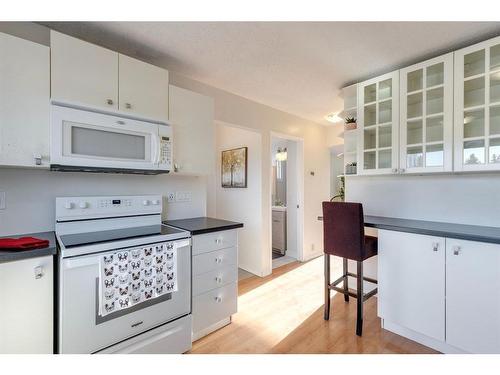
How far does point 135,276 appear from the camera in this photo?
1.47 m

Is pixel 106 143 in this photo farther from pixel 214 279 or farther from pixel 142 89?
pixel 214 279

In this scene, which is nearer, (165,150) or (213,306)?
(165,150)

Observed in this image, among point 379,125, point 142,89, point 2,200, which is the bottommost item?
point 2,200

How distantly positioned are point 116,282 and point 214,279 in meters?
0.77

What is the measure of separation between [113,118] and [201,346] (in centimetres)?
177

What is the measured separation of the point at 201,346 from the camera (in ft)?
5.98

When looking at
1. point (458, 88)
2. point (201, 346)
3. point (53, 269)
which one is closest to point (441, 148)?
point (458, 88)

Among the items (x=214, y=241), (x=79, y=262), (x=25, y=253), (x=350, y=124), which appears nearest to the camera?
(x=25, y=253)

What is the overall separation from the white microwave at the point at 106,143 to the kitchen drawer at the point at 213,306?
3.50 ft

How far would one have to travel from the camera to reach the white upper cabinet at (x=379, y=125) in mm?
2246

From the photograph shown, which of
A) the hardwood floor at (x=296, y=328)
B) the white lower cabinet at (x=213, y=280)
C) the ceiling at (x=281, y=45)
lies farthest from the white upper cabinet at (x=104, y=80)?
the hardwood floor at (x=296, y=328)

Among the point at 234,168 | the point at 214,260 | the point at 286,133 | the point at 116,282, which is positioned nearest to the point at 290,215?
the point at 234,168

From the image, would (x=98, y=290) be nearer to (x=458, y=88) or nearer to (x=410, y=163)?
(x=410, y=163)

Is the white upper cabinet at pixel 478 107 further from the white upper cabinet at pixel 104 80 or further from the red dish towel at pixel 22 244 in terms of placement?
the red dish towel at pixel 22 244
